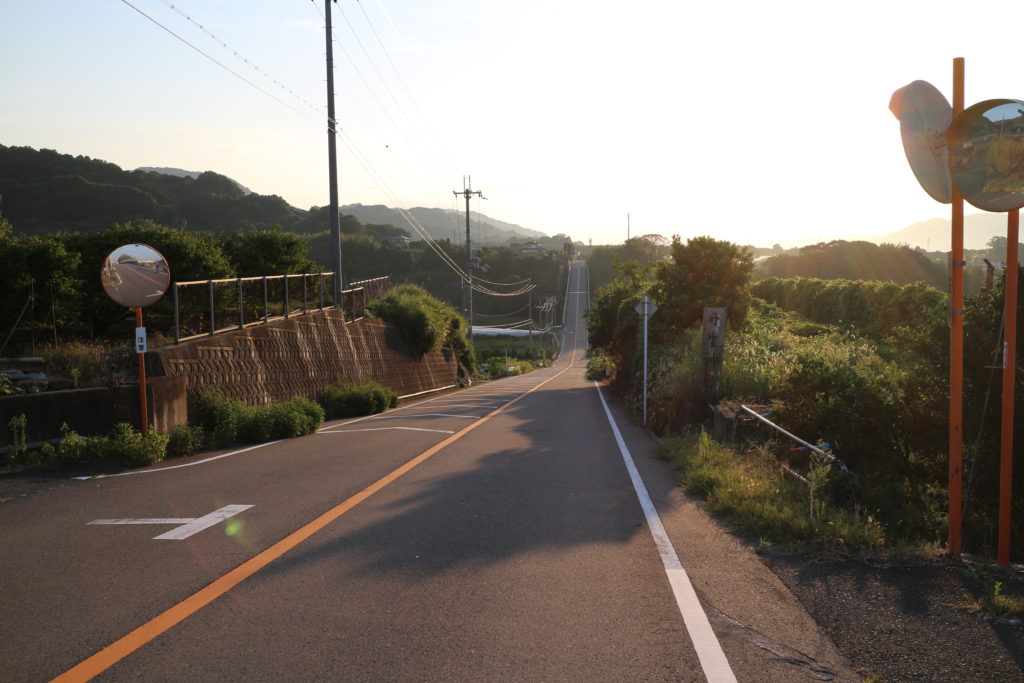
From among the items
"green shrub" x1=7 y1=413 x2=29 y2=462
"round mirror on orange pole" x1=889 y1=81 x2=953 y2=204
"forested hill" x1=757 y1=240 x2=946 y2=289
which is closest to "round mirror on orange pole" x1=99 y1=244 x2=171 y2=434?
"green shrub" x1=7 y1=413 x2=29 y2=462

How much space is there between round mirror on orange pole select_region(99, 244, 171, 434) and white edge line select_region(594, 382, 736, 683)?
763 cm

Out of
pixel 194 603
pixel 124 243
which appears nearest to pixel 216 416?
pixel 124 243

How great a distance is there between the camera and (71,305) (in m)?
15.5

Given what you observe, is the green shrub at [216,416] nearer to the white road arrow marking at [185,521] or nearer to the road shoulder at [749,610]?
the white road arrow marking at [185,521]

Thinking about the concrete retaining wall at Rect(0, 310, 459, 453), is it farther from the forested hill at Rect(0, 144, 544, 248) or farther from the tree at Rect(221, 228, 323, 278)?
the forested hill at Rect(0, 144, 544, 248)

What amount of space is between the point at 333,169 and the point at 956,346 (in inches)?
938

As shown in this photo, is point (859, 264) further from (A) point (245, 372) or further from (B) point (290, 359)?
(A) point (245, 372)

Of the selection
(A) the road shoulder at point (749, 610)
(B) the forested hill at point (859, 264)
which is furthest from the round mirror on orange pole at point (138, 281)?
(B) the forested hill at point (859, 264)

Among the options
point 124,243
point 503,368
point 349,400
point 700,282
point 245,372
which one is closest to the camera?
point 245,372

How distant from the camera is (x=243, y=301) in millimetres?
17844

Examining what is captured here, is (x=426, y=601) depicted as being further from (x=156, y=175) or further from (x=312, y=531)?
(x=156, y=175)

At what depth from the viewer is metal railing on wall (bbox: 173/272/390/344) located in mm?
15664

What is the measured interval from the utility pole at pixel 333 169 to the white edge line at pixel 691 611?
19650mm

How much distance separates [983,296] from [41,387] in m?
12.9
